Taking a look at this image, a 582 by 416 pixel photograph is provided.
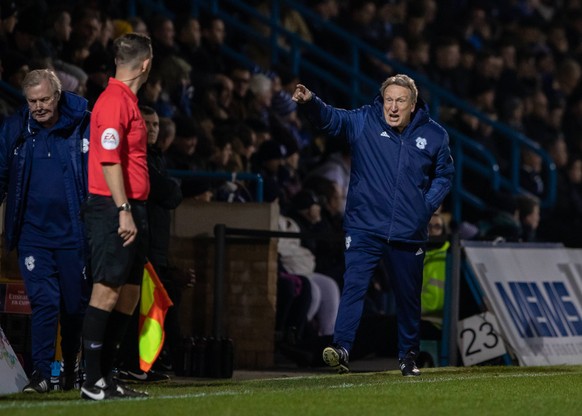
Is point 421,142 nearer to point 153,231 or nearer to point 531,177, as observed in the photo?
point 153,231

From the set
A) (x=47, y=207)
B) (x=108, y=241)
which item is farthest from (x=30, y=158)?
(x=108, y=241)

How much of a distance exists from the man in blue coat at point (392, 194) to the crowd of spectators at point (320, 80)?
285 centimetres

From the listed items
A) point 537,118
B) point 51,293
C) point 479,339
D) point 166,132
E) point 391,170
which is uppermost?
point 537,118

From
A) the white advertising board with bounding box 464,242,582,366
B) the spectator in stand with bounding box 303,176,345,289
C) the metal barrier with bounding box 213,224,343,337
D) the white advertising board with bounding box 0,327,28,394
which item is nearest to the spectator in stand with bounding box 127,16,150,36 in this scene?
the spectator in stand with bounding box 303,176,345,289

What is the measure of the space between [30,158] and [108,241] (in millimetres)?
1246

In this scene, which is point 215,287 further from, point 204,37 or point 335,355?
point 204,37

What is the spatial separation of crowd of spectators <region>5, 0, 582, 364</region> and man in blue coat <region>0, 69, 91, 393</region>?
3.69 metres

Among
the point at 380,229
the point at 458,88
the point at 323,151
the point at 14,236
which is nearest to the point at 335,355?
the point at 380,229

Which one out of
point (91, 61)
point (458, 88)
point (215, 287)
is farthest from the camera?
point (458, 88)

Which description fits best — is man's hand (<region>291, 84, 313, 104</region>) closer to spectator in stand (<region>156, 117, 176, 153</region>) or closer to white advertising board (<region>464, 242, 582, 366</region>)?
spectator in stand (<region>156, 117, 176, 153</region>)

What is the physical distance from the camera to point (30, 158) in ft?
30.1

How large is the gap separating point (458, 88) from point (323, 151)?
3.95 metres

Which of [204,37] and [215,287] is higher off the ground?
[204,37]

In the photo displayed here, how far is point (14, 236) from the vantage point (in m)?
9.21
